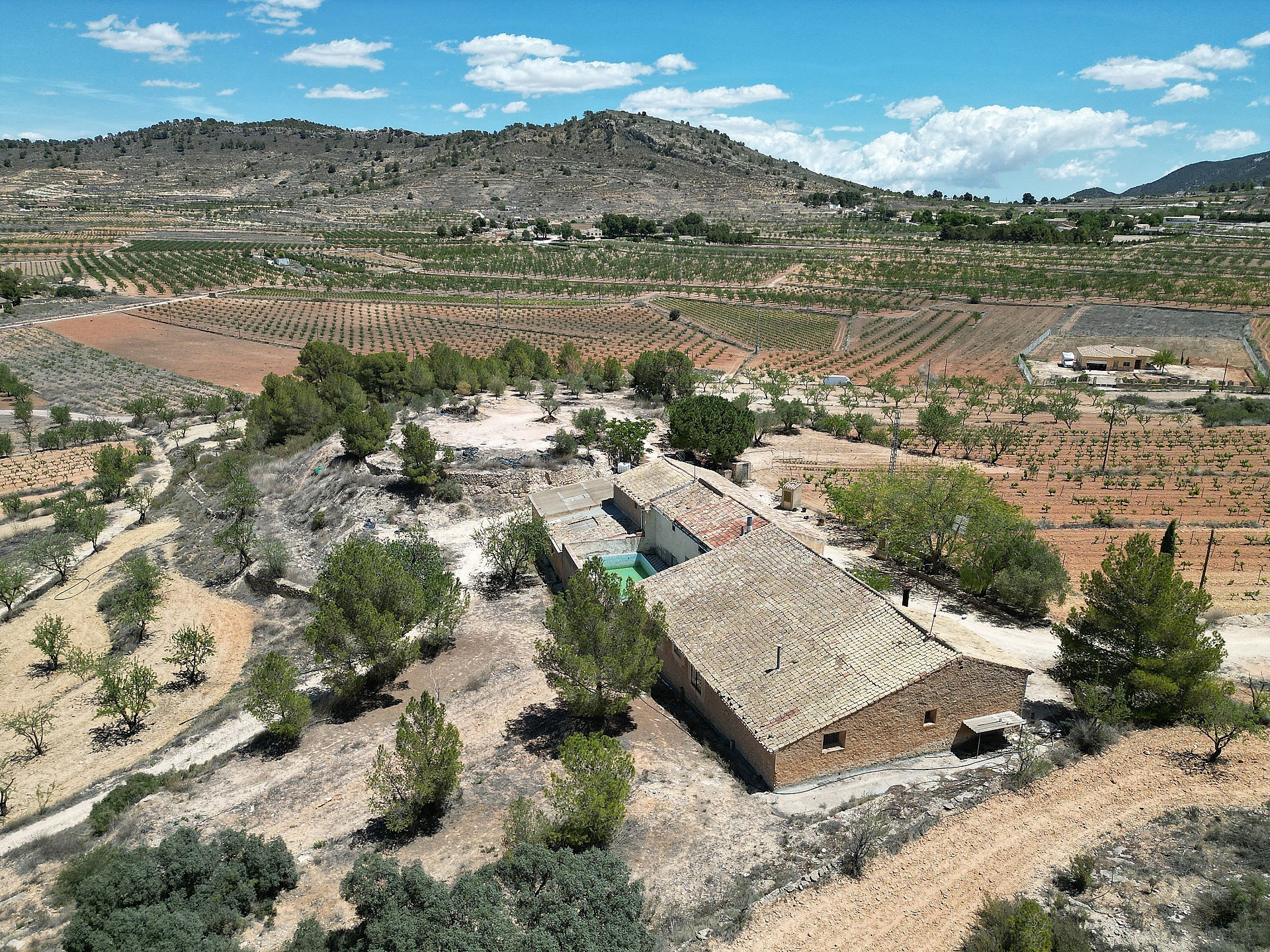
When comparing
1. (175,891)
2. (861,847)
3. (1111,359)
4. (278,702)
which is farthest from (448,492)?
(1111,359)

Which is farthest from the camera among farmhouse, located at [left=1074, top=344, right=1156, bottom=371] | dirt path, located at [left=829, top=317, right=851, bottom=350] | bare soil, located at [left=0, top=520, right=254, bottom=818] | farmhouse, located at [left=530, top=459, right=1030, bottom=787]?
dirt path, located at [left=829, top=317, right=851, bottom=350]

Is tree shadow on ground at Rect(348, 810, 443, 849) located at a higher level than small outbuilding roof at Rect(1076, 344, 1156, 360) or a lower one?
lower

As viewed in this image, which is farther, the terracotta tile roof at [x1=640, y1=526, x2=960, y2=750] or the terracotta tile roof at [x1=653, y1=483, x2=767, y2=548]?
the terracotta tile roof at [x1=653, y1=483, x2=767, y2=548]

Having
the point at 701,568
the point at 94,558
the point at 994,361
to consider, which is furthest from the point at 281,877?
the point at 994,361

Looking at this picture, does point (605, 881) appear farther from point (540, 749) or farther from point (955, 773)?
point (955, 773)

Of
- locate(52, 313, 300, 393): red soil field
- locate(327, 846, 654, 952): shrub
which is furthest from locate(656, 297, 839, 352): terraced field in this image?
locate(327, 846, 654, 952): shrub

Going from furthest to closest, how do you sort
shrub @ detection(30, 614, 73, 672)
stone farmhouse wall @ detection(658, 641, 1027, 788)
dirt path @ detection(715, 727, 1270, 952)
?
1. shrub @ detection(30, 614, 73, 672)
2. stone farmhouse wall @ detection(658, 641, 1027, 788)
3. dirt path @ detection(715, 727, 1270, 952)

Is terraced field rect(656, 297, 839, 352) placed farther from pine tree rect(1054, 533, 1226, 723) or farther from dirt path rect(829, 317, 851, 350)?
pine tree rect(1054, 533, 1226, 723)

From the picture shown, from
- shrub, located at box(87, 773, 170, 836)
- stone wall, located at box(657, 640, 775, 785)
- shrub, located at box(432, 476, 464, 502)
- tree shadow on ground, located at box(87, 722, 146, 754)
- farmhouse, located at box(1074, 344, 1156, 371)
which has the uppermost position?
farmhouse, located at box(1074, 344, 1156, 371)
